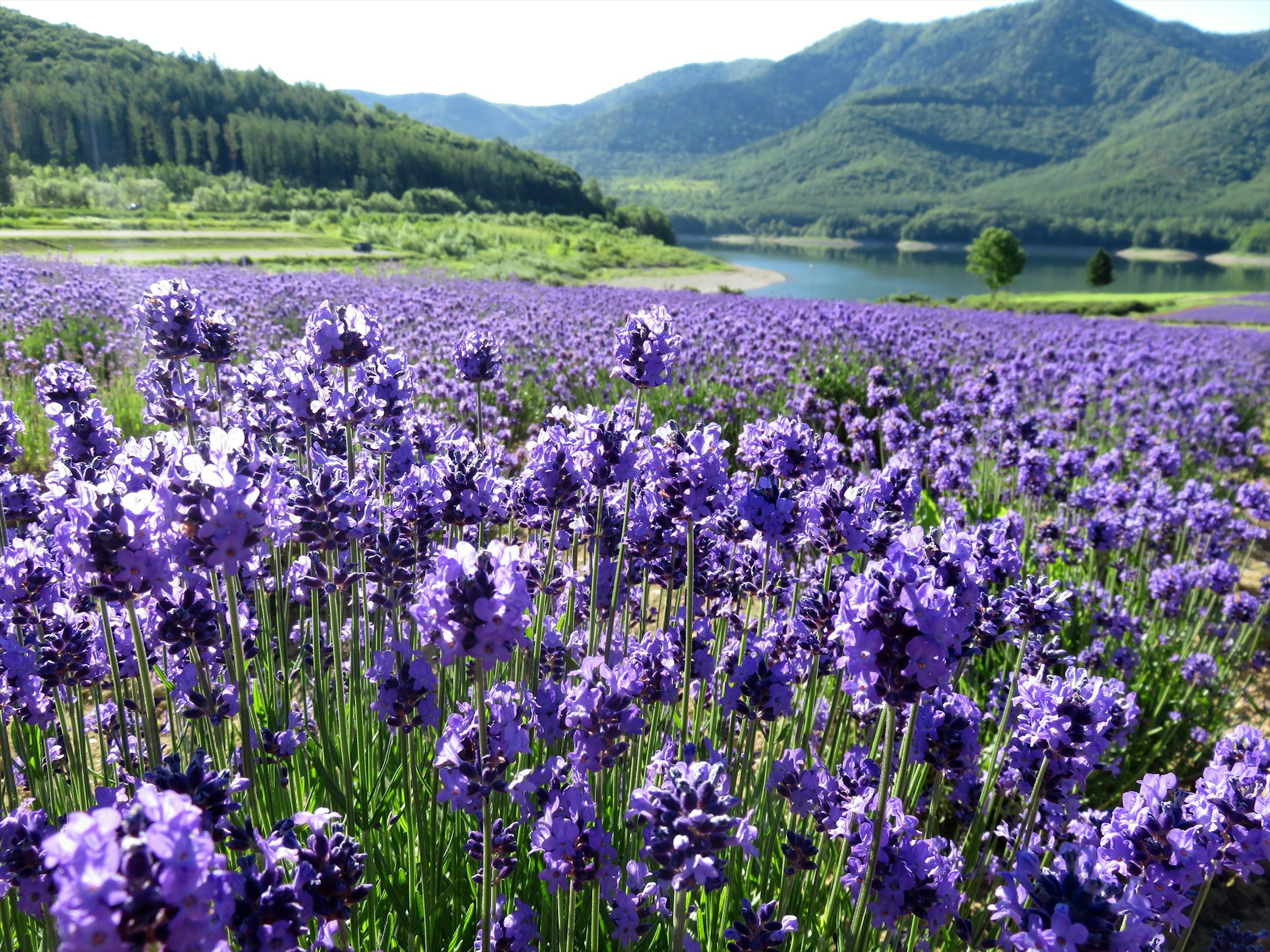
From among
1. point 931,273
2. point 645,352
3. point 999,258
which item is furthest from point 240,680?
point 931,273

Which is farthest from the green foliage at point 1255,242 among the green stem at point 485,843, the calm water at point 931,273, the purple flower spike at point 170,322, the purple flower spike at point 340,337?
the green stem at point 485,843

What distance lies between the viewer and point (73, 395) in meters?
3.24

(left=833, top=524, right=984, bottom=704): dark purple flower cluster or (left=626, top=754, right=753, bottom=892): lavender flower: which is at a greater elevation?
(left=833, top=524, right=984, bottom=704): dark purple flower cluster

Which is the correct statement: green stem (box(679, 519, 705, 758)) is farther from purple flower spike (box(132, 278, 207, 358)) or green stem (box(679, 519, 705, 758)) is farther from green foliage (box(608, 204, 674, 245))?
green foliage (box(608, 204, 674, 245))

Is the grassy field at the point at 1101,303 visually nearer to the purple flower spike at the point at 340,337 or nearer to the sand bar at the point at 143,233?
the purple flower spike at the point at 340,337

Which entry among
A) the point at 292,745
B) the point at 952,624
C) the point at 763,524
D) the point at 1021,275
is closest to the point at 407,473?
the point at 292,745

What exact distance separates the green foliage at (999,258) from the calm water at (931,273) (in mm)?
6991

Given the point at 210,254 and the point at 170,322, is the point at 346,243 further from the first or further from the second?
the point at 170,322

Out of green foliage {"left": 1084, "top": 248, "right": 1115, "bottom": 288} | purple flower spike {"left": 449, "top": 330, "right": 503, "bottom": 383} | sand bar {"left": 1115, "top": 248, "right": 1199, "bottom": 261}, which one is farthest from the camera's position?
sand bar {"left": 1115, "top": 248, "right": 1199, "bottom": 261}

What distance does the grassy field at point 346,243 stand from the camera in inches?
1222

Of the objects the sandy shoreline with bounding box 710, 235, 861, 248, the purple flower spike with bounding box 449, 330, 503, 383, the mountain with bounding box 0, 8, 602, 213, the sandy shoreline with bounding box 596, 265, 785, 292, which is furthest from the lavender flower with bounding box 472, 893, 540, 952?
the sandy shoreline with bounding box 710, 235, 861, 248

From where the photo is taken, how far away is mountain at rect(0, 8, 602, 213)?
251ft

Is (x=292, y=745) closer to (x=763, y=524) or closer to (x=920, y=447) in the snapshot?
(x=763, y=524)

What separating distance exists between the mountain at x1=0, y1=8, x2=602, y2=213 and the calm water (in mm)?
34084
